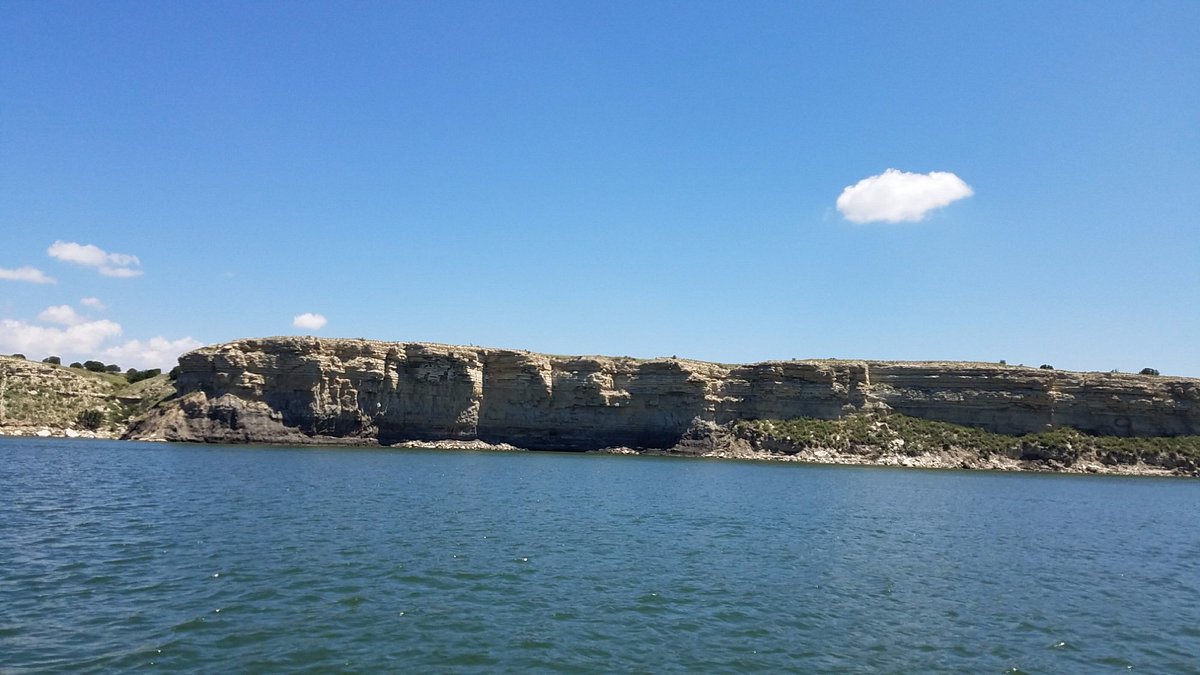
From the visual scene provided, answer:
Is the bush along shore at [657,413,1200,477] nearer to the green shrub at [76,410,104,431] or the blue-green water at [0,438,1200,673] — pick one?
the blue-green water at [0,438,1200,673]

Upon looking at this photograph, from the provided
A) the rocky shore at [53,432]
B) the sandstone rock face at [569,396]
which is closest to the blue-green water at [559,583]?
the sandstone rock face at [569,396]

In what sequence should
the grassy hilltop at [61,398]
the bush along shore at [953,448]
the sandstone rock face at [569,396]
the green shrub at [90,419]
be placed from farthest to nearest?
the green shrub at [90,419] < the sandstone rock face at [569,396] < the grassy hilltop at [61,398] < the bush along shore at [953,448]

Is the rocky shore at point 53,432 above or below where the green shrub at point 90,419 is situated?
below

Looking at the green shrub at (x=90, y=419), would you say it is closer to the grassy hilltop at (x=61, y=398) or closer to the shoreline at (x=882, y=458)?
the grassy hilltop at (x=61, y=398)

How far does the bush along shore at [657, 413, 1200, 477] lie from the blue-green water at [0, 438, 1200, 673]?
39.9m

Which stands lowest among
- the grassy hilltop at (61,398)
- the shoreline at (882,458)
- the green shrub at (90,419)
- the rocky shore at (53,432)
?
the shoreline at (882,458)

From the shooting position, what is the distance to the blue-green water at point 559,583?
1187cm

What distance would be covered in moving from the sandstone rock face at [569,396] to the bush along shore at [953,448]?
2121mm

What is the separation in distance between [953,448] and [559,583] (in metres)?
68.5

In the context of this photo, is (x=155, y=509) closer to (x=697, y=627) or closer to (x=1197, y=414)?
(x=697, y=627)

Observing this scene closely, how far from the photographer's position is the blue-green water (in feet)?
38.9

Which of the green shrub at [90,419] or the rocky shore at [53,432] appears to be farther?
the green shrub at [90,419]

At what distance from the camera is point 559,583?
16.5 meters

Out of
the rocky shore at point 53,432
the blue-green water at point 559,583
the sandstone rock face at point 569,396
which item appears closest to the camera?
the blue-green water at point 559,583
